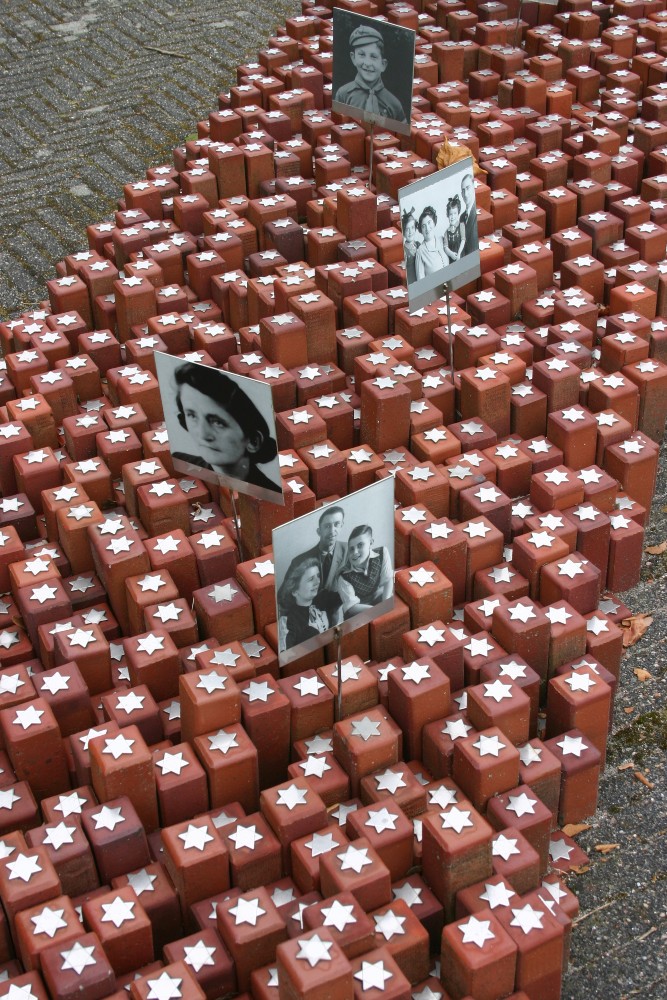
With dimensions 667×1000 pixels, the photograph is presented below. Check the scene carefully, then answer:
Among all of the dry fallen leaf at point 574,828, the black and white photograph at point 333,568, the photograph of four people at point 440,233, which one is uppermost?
the photograph of four people at point 440,233

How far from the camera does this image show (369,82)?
5.66 metres

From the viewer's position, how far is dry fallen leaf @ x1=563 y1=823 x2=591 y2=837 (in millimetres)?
3631

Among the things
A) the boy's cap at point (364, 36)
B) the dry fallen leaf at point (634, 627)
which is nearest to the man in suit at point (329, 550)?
the dry fallen leaf at point (634, 627)

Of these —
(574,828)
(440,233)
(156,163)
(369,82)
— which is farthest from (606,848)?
(156,163)

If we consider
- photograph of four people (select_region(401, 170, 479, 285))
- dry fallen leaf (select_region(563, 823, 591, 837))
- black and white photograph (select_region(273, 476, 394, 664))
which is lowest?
dry fallen leaf (select_region(563, 823, 591, 837))

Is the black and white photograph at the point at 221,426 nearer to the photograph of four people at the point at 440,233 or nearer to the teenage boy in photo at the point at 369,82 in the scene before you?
the photograph of four people at the point at 440,233

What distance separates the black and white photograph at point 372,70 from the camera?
5527 mm

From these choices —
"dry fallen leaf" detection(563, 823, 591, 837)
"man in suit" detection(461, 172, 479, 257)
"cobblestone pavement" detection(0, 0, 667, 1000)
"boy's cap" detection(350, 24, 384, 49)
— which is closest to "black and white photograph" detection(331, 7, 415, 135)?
"boy's cap" detection(350, 24, 384, 49)

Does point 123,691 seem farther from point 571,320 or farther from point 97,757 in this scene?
point 571,320

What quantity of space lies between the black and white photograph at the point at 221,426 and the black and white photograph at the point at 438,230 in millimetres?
986

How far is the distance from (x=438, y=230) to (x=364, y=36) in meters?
1.55

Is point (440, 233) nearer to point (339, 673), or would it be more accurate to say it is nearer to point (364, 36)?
point (364, 36)

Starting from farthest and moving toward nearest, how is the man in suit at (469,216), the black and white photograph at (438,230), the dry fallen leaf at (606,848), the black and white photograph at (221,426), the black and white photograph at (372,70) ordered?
1. the black and white photograph at (372,70)
2. the man in suit at (469,216)
3. the black and white photograph at (438,230)
4. the black and white photograph at (221,426)
5. the dry fallen leaf at (606,848)

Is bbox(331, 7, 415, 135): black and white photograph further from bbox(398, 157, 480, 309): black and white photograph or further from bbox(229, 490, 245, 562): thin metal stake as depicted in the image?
bbox(229, 490, 245, 562): thin metal stake
